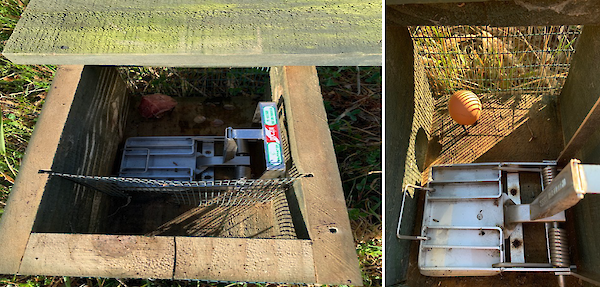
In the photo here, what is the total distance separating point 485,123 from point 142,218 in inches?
83.4

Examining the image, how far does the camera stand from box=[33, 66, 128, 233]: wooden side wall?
2197mm

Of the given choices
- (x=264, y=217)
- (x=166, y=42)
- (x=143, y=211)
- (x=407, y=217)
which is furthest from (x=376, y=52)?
(x=143, y=211)

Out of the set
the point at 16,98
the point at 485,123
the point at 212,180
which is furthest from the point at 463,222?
the point at 16,98

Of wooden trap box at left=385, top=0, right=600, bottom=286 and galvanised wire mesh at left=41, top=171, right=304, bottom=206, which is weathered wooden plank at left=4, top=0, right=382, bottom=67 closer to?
wooden trap box at left=385, top=0, right=600, bottom=286

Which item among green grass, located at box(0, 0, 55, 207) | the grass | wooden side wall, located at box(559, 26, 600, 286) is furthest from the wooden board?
green grass, located at box(0, 0, 55, 207)

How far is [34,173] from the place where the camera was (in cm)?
211

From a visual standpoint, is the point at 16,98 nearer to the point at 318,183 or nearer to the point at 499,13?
the point at 318,183

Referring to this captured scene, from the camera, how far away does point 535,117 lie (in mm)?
3059

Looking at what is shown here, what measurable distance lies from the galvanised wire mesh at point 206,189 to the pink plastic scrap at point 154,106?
53 centimetres

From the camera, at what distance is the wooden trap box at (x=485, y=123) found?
1970 millimetres

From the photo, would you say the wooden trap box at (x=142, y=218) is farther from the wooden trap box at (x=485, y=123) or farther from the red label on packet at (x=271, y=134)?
the wooden trap box at (x=485, y=123)

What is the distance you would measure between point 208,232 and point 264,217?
1.04 feet

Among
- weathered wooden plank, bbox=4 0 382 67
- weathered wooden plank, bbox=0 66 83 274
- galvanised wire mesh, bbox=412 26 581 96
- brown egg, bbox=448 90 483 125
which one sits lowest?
weathered wooden plank, bbox=0 66 83 274

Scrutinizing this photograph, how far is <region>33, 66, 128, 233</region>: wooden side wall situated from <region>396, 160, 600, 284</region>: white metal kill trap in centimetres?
154
